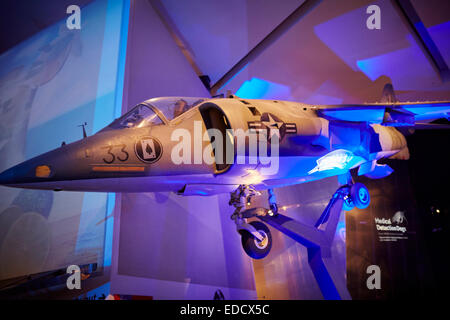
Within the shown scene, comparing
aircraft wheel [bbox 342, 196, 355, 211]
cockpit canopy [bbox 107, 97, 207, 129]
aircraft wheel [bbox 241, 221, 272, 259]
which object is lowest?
aircraft wheel [bbox 241, 221, 272, 259]

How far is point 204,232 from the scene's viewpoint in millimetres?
4855

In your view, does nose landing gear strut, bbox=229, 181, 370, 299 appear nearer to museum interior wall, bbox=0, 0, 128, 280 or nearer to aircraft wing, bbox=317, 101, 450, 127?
aircraft wing, bbox=317, 101, 450, 127

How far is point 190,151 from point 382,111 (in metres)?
2.42

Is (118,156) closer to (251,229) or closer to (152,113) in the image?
(152,113)

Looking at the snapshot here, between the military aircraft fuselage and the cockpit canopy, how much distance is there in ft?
0.03

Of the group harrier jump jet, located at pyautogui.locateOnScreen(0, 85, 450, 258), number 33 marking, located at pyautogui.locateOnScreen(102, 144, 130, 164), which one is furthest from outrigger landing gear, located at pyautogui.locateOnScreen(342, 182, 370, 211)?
number 33 marking, located at pyautogui.locateOnScreen(102, 144, 130, 164)

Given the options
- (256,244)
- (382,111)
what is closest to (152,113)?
(256,244)

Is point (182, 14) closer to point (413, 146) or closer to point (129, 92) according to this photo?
point (129, 92)

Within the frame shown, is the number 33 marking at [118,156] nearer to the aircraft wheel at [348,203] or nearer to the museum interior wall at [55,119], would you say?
the museum interior wall at [55,119]

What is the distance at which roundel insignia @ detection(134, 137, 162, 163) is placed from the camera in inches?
94.0

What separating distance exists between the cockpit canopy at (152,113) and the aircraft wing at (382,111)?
169 centimetres

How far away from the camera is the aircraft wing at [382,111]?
3.13 meters

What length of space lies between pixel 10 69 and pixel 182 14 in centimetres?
285

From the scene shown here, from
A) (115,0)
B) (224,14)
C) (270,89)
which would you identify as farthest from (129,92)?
(270,89)
